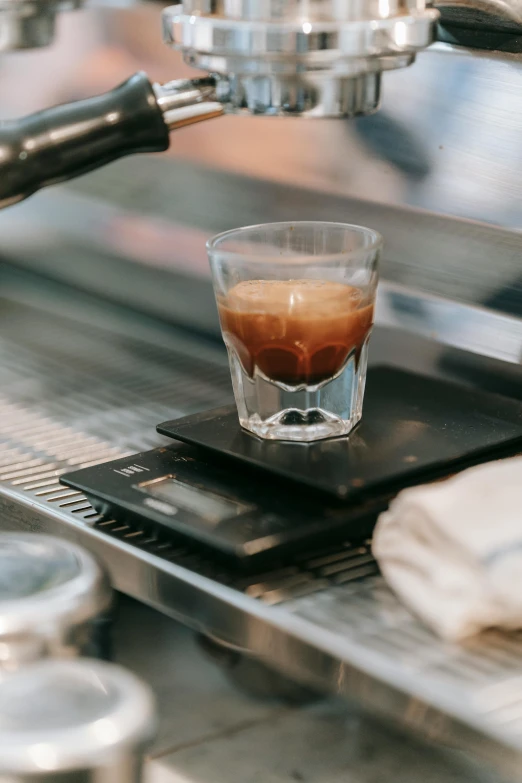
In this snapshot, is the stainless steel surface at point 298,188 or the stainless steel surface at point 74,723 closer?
the stainless steel surface at point 74,723

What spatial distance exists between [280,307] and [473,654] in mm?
198

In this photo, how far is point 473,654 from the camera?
17.0 inches

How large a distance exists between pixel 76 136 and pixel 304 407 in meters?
0.17

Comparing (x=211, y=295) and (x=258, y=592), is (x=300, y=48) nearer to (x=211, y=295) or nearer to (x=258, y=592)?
(x=258, y=592)

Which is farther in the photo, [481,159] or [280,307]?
[481,159]

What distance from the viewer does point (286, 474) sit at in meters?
0.52

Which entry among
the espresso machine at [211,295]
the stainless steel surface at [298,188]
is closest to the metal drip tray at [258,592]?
the espresso machine at [211,295]

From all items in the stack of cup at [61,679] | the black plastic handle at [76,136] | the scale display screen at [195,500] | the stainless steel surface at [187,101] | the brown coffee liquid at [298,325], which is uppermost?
the stainless steel surface at [187,101]

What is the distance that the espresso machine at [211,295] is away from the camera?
46 centimetres

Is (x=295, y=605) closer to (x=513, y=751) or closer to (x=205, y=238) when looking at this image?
(x=513, y=751)

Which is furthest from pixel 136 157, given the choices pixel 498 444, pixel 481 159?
pixel 498 444

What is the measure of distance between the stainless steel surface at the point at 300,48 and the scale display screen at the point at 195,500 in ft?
0.55

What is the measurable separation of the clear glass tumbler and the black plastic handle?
7 centimetres

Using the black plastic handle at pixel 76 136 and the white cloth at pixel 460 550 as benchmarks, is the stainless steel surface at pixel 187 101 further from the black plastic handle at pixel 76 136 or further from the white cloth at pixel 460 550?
→ the white cloth at pixel 460 550
